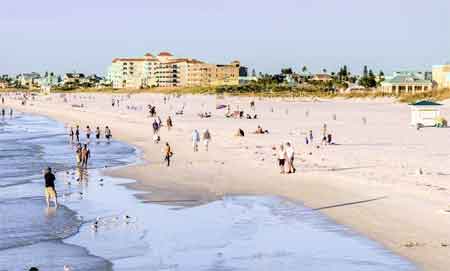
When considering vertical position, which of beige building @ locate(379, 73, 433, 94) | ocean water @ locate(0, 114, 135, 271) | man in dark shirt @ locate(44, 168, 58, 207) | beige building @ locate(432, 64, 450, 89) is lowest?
ocean water @ locate(0, 114, 135, 271)

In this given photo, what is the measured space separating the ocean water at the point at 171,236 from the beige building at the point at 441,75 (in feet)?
252

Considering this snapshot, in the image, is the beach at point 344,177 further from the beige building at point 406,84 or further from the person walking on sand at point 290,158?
the beige building at point 406,84

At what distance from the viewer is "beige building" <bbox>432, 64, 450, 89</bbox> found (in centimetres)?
9201

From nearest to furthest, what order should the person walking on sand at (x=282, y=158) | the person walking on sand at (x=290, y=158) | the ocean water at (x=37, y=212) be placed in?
the ocean water at (x=37, y=212)
the person walking on sand at (x=290, y=158)
the person walking on sand at (x=282, y=158)

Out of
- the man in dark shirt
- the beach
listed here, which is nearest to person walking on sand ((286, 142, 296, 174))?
the beach

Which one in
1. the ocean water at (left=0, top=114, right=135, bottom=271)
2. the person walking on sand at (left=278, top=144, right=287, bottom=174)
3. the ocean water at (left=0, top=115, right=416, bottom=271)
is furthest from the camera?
the person walking on sand at (left=278, top=144, right=287, bottom=174)

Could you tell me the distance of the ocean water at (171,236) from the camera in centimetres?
1219

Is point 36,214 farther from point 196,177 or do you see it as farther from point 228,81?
point 228,81

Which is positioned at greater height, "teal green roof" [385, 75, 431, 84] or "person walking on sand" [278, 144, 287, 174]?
"teal green roof" [385, 75, 431, 84]

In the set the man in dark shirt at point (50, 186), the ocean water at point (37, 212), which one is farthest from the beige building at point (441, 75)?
the man in dark shirt at point (50, 186)

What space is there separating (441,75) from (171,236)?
87.2m

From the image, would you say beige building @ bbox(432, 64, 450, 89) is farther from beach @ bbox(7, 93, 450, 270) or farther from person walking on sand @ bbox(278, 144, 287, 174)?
person walking on sand @ bbox(278, 144, 287, 174)

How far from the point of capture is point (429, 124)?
133 ft

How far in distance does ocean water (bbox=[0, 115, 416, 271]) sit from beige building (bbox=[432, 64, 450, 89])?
7669cm
